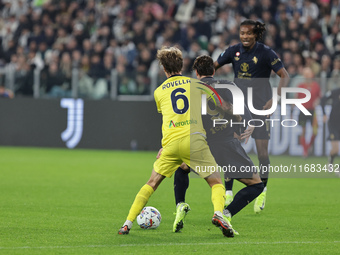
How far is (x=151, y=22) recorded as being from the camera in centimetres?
2105

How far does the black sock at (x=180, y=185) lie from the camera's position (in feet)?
25.5

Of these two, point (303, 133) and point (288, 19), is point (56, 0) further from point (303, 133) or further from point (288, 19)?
point (303, 133)

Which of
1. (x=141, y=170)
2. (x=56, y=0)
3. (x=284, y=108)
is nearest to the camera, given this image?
(x=141, y=170)

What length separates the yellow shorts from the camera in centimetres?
691

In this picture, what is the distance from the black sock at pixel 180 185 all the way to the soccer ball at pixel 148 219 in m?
0.33

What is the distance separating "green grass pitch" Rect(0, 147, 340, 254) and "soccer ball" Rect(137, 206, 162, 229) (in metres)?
0.11

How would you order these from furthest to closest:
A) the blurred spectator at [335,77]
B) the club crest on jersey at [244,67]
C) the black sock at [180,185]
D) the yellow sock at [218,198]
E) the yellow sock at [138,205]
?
1. the blurred spectator at [335,77]
2. the club crest on jersey at [244,67]
3. the black sock at [180,185]
4. the yellow sock at [138,205]
5. the yellow sock at [218,198]

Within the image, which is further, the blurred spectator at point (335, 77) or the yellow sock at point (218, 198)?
the blurred spectator at point (335, 77)

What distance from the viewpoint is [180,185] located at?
25.6ft

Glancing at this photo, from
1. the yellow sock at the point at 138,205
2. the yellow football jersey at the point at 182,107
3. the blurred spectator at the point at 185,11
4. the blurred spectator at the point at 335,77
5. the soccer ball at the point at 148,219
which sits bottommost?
the soccer ball at the point at 148,219

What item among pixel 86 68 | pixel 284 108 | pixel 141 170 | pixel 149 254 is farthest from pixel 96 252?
pixel 86 68

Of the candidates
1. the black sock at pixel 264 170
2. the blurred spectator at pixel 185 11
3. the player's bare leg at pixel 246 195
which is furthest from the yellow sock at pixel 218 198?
the blurred spectator at pixel 185 11

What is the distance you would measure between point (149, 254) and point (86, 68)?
14.7 metres

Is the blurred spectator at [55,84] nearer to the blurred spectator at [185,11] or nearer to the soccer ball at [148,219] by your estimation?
the blurred spectator at [185,11]
